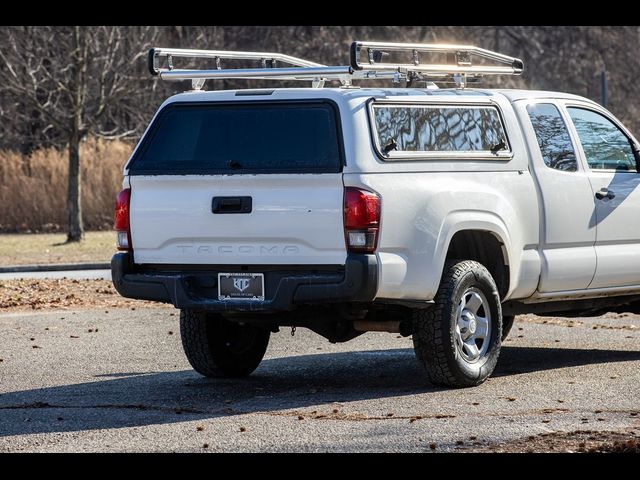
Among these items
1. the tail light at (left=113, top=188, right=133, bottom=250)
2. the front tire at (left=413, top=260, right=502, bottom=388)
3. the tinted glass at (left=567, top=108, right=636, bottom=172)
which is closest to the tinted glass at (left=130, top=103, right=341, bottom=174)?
the tail light at (left=113, top=188, right=133, bottom=250)

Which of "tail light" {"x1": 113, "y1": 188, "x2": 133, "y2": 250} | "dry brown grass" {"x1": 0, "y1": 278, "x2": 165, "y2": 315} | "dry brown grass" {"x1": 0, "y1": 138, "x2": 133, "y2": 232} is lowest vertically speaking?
Result: "dry brown grass" {"x1": 0, "y1": 138, "x2": 133, "y2": 232}

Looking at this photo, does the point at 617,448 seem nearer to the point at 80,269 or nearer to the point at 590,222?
the point at 590,222

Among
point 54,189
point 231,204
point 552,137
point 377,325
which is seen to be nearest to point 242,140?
point 231,204

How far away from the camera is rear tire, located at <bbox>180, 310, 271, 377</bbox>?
10.4 meters

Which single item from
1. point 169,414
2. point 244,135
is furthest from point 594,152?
point 169,414

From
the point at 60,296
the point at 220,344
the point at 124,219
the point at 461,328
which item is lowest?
the point at 60,296

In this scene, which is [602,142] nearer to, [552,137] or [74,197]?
[552,137]

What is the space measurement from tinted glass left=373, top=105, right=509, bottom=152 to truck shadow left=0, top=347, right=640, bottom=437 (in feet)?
5.39

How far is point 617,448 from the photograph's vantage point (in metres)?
7.18

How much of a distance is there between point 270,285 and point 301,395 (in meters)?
0.82

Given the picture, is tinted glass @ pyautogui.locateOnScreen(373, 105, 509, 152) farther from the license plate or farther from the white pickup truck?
the license plate

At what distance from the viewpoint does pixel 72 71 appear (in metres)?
30.2

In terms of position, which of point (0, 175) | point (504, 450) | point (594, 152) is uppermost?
point (594, 152)
